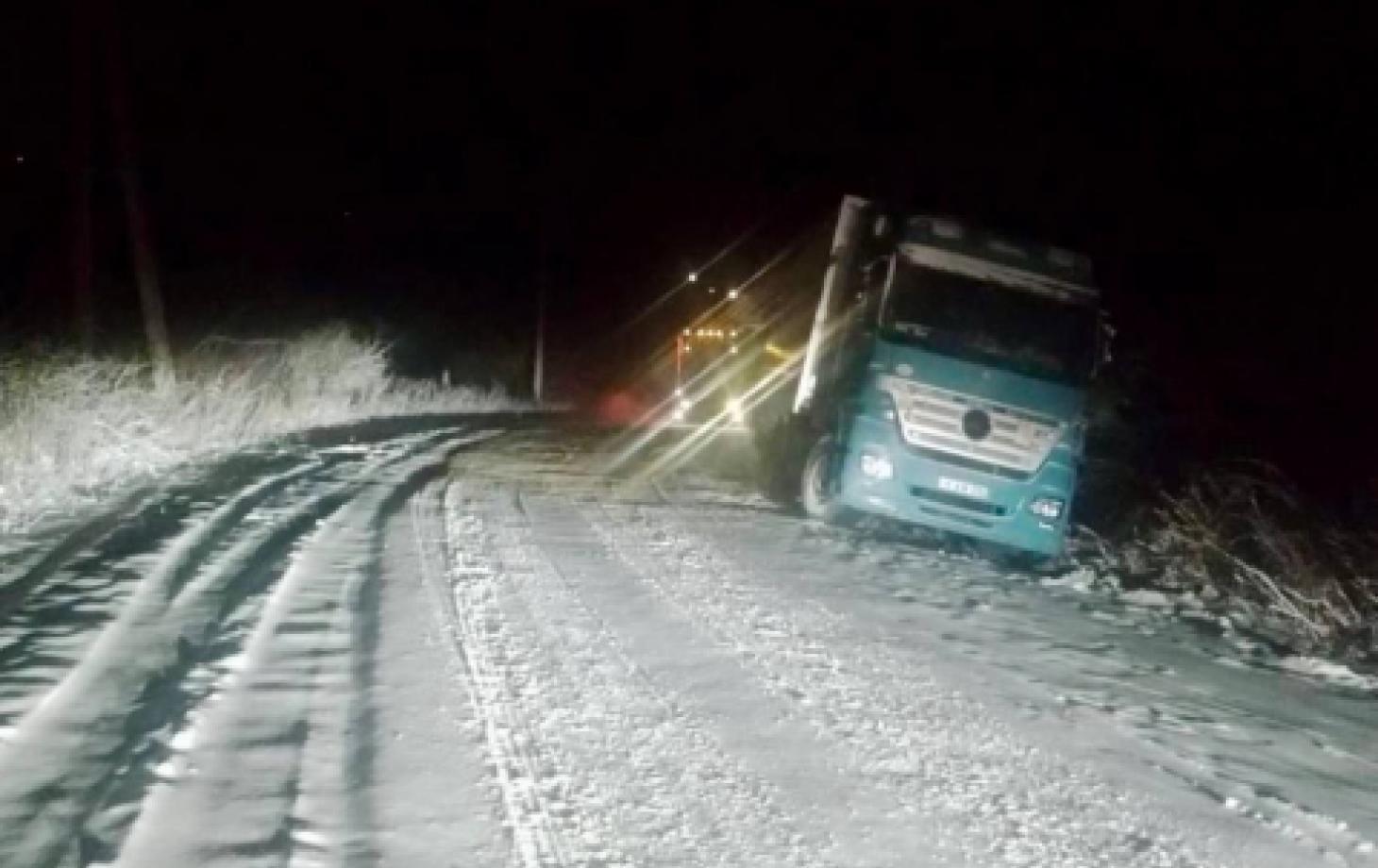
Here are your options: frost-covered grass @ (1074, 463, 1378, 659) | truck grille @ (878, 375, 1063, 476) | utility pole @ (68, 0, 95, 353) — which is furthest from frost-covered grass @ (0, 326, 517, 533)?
frost-covered grass @ (1074, 463, 1378, 659)

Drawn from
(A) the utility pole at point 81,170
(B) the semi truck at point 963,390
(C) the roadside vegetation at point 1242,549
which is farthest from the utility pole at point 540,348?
(B) the semi truck at point 963,390

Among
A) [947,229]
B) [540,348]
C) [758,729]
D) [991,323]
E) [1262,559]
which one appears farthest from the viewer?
[540,348]

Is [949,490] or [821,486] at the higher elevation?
[949,490]

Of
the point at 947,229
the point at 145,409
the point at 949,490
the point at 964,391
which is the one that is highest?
the point at 947,229

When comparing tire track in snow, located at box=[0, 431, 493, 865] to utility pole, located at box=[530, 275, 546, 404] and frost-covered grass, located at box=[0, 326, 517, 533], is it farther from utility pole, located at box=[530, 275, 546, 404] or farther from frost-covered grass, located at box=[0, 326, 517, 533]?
utility pole, located at box=[530, 275, 546, 404]

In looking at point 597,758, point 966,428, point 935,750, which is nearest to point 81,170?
point 966,428

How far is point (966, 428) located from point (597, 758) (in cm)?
827

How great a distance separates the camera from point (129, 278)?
31406mm

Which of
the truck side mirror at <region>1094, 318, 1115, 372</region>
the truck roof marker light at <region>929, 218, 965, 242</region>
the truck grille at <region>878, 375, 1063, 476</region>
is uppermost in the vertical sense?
the truck roof marker light at <region>929, 218, 965, 242</region>

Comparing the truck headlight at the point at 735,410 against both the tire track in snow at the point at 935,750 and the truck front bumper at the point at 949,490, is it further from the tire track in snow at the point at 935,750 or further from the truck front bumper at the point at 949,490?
the tire track in snow at the point at 935,750

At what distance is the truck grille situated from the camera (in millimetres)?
13789

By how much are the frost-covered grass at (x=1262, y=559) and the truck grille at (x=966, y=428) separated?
4.72ft

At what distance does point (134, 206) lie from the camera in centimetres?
2034

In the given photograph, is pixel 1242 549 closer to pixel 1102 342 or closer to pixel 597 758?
pixel 1102 342
